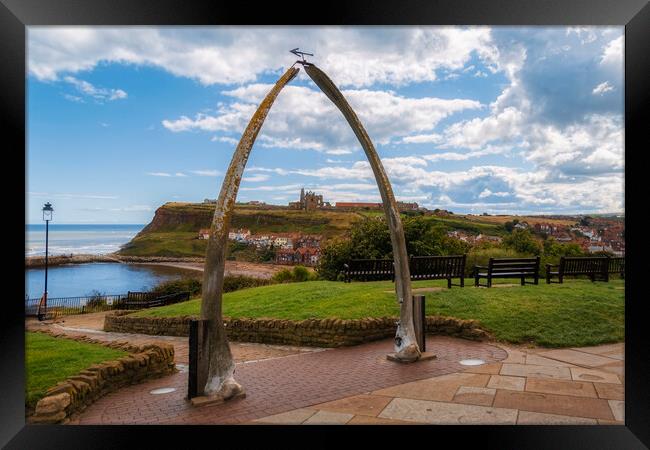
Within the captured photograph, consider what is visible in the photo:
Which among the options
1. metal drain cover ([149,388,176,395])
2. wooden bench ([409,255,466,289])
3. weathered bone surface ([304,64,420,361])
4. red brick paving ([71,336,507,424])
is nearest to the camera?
Result: red brick paving ([71,336,507,424])

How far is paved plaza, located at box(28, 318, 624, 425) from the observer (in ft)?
14.7

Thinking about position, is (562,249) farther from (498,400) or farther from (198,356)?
(198,356)

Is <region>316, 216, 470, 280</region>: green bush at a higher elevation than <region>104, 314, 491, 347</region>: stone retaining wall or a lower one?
higher

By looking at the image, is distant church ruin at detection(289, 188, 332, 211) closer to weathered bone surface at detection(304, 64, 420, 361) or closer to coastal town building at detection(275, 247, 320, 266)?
coastal town building at detection(275, 247, 320, 266)

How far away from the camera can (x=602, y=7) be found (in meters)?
4.45

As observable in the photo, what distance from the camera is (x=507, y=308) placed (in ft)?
27.9

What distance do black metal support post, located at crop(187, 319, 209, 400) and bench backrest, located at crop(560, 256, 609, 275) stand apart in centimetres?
1016

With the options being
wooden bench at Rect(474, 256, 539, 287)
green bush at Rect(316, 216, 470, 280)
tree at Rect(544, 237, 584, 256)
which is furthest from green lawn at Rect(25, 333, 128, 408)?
tree at Rect(544, 237, 584, 256)

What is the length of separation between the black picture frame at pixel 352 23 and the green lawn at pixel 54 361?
79cm

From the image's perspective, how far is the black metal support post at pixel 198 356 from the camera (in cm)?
483

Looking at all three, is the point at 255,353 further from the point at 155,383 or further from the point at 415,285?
the point at 415,285

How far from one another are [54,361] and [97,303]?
1677 centimetres

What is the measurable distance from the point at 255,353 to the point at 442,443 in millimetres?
4499

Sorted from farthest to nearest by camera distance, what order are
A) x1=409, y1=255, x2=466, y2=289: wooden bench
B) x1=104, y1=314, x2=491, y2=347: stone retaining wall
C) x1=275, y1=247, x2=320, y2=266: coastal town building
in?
x1=275, y1=247, x2=320, y2=266: coastal town building
x1=409, y1=255, x2=466, y2=289: wooden bench
x1=104, y1=314, x2=491, y2=347: stone retaining wall
